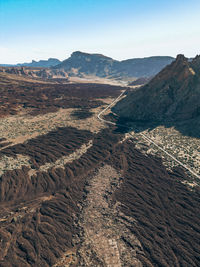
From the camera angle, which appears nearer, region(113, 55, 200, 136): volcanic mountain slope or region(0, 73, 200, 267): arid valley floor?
region(0, 73, 200, 267): arid valley floor

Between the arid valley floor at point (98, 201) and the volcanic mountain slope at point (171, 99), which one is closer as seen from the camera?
the arid valley floor at point (98, 201)

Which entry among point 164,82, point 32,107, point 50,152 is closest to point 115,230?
point 50,152

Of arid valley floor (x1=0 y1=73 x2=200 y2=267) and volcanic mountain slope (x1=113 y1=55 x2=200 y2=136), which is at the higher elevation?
volcanic mountain slope (x1=113 y1=55 x2=200 y2=136)

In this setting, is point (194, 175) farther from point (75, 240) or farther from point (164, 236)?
point (75, 240)

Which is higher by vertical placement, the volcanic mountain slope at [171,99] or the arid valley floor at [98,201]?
the volcanic mountain slope at [171,99]

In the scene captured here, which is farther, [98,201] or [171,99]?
[171,99]
